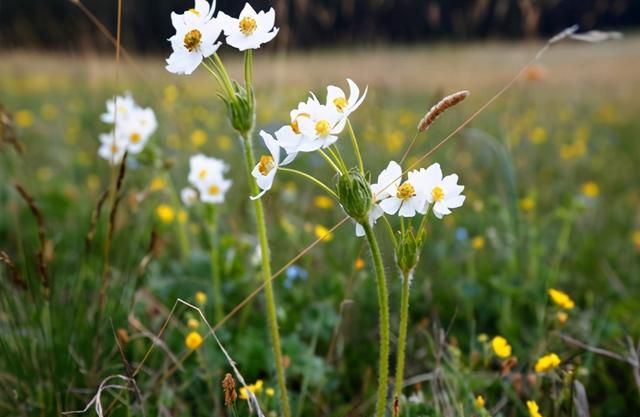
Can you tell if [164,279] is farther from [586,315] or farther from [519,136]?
[519,136]

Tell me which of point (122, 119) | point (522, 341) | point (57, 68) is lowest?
point (57, 68)

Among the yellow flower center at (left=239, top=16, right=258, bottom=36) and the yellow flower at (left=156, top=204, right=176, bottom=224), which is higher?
the yellow flower center at (left=239, top=16, right=258, bottom=36)

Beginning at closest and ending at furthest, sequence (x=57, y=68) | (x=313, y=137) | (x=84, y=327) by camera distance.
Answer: (x=313, y=137) → (x=84, y=327) → (x=57, y=68)

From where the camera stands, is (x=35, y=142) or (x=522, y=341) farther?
(x=35, y=142)

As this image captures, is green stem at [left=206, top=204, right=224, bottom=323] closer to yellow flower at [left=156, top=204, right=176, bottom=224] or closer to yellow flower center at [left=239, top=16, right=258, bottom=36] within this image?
yellow flower at [left=156, top=204, right=176, bottom=224]

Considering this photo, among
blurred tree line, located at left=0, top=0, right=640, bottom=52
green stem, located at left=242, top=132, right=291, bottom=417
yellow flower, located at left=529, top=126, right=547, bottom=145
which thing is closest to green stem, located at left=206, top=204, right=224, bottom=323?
green stem, located at left=242, top=132, right=291, bottom=417

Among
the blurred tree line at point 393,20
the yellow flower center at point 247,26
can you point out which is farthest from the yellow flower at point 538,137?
the yellow flower center at point 247,26

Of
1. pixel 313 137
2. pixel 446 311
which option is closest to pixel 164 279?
pixel 446 311
